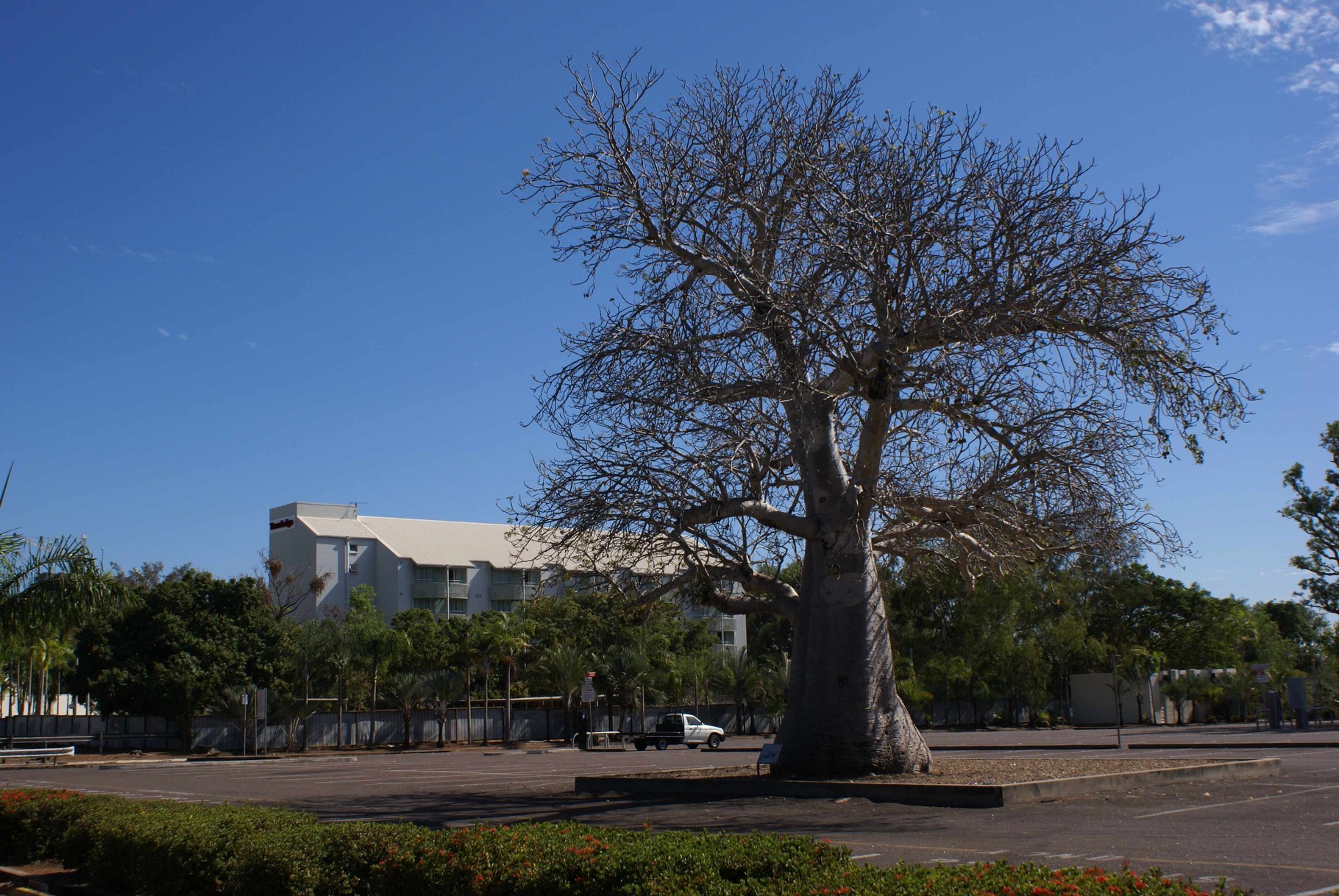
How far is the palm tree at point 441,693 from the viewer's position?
55.5 metres

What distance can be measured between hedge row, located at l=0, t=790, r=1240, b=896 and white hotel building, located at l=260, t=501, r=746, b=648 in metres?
64.8

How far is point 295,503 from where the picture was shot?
8325 cm

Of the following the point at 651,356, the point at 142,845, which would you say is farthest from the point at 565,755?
the point at 142,845

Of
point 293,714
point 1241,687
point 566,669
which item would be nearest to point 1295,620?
point 1241,687

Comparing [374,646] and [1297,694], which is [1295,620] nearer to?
[1297,694]

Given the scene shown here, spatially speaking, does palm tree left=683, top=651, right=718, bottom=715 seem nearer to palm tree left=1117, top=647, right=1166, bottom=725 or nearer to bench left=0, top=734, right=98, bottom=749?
palm tree left=1117, top=647, right=1166, bottom=725

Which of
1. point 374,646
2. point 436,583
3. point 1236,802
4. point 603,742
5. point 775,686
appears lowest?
point 603,742

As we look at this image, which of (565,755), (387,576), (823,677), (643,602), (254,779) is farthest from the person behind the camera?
(387,576)

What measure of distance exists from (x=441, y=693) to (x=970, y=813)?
1767 inches

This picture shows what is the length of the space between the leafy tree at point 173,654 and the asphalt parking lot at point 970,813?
720 inches

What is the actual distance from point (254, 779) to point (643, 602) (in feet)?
48.2

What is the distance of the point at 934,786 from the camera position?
49.3 ft

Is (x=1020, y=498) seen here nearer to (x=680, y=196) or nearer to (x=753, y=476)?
(x=753, y=476)

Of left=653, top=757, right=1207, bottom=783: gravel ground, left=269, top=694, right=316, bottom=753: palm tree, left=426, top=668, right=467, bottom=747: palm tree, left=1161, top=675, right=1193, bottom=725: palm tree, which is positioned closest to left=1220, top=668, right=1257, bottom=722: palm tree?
left=1161, top=675, right=1193, bottom=725: palm tree
